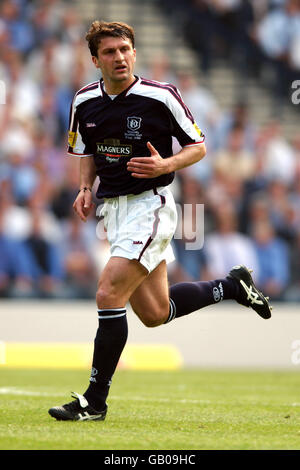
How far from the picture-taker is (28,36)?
1569cm

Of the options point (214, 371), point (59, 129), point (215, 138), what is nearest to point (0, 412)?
point (214, 371)

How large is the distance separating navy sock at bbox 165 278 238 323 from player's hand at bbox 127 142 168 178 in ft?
3.52

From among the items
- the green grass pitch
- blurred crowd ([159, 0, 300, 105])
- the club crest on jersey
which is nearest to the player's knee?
the green grass pitch

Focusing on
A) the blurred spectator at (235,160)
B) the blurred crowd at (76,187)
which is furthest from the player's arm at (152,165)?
the blurred spectator at (235,160)

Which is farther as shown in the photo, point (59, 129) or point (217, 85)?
point (217, 85)

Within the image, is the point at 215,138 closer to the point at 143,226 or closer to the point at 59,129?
the point at 59,129

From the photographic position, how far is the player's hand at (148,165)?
5.96 m

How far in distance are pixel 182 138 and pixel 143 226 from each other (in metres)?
0.63

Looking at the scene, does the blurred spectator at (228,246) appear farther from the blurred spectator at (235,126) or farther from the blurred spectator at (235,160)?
the blurred spectator at (235,126)

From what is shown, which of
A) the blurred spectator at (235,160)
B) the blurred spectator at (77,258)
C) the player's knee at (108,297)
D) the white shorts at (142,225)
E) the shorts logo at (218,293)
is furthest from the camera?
the blurred spectator at (235,160)

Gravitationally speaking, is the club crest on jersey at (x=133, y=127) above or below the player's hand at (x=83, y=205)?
above
